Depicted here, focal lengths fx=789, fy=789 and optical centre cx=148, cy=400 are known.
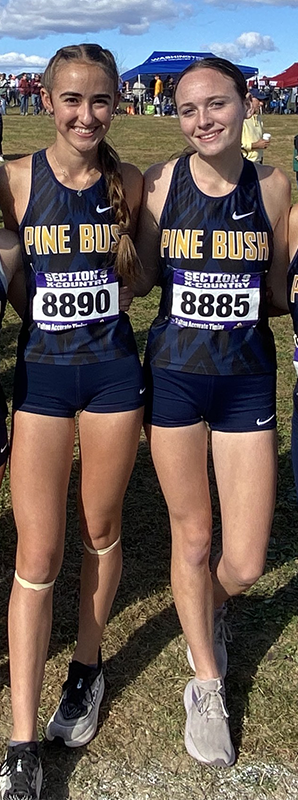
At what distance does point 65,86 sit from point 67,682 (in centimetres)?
208

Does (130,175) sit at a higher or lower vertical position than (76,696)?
higher

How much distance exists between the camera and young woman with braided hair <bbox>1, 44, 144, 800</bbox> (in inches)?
95.8

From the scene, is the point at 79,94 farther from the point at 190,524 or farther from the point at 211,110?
the point at 190,524

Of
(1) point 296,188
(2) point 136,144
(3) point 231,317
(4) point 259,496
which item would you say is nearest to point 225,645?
(4) point 259,496

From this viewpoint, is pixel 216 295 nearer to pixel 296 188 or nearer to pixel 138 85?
pixel 296 188

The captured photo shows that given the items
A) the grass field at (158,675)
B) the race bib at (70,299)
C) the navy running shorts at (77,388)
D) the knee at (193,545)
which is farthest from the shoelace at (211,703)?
the race bib at (70,299)

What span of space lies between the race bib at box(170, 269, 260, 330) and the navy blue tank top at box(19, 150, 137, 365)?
0.22 meters

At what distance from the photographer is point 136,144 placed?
24.8 meters

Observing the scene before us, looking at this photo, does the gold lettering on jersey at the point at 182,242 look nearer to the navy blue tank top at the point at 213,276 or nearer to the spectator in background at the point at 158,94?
the navy blue tank top at the point at 213,276

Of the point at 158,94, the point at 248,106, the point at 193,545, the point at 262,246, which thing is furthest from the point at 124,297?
the point at 158,94

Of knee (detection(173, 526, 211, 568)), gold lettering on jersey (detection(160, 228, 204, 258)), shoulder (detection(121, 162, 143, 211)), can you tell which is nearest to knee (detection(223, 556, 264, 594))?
knee (detection(173, 526, 211, 568))

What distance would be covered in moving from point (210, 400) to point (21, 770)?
135cm

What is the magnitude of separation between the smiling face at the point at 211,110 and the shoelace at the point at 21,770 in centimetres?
202

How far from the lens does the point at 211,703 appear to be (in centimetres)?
285
